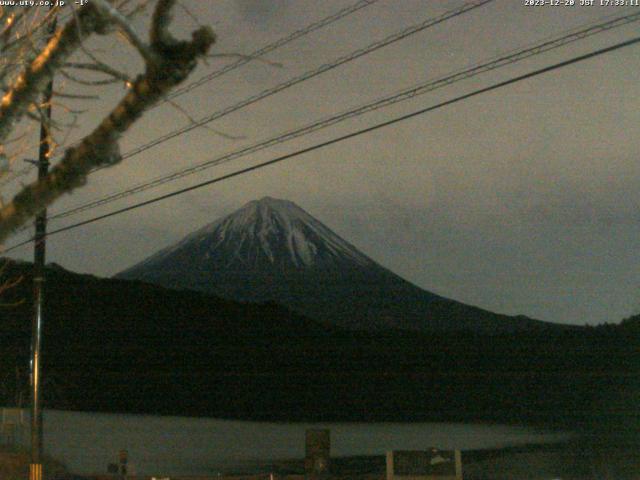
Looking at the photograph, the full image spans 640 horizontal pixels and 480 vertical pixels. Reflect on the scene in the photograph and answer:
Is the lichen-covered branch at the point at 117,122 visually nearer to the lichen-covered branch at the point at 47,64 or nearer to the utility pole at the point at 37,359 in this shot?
the lichen-covered branch at the point at 47,64

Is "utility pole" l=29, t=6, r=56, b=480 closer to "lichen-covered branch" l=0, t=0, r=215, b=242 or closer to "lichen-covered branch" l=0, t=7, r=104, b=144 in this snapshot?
"lichen-covered branch" l=0, t=7, r=104, b=144

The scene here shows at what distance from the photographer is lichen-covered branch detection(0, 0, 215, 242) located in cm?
414

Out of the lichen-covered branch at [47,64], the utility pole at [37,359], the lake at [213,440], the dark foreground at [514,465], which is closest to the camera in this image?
the lichen-covered branch at [47,64]

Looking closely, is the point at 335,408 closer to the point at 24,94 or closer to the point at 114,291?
the point at 114,291

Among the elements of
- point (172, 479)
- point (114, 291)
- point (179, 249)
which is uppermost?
point (179, 249)

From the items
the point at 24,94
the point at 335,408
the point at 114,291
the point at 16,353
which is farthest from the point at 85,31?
the point at 114,291

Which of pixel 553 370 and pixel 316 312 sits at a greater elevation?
pixel 316 312

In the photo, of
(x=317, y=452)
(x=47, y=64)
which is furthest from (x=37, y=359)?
(x=47, y=64)

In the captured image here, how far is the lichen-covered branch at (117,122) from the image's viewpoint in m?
4.14

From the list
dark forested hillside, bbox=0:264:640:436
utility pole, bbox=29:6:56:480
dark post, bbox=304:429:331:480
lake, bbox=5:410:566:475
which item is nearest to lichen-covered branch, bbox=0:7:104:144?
utility pole, bbox=29:6:56:480

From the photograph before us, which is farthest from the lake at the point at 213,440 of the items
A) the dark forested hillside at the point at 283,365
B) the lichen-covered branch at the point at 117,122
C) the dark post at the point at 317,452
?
the lichen-covered branch at the point at 117,122

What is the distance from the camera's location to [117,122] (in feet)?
14.0

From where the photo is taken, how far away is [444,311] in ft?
501

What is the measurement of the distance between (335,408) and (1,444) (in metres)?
43.6
